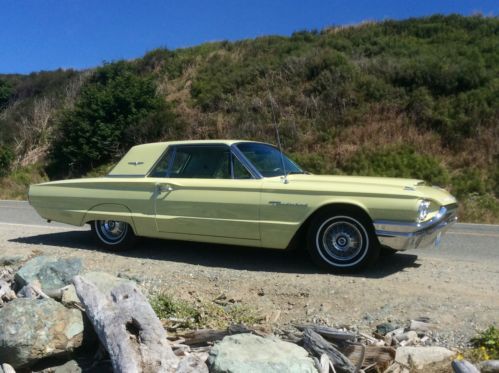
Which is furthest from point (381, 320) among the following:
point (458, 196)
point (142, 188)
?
point (458, 196)

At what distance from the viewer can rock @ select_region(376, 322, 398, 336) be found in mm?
4440

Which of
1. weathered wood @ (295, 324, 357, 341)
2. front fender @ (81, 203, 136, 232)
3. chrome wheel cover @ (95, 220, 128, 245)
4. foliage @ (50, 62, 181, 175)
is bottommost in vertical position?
weathered wood @ (295, 324, 357, 341)

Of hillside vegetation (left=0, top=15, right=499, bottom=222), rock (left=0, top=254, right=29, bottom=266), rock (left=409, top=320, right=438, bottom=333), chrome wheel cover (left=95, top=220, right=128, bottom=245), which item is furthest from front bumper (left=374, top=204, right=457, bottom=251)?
hillside vegetation (left=0, top=15, right=499, bottom=222)

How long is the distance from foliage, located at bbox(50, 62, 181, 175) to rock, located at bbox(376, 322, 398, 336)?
21.3 meters

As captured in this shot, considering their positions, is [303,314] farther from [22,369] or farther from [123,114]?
[123,114]

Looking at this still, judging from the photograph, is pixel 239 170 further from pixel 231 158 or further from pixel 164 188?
pixel 164 188

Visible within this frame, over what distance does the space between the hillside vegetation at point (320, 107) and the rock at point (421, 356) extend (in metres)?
9.00

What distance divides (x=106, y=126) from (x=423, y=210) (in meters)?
21.3

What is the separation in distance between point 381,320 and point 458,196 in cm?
1183

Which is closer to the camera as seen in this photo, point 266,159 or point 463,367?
point 463,367

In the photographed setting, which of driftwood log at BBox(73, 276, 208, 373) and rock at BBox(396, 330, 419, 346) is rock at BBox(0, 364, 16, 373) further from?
rock at BBox(396, 330, 419, 346)

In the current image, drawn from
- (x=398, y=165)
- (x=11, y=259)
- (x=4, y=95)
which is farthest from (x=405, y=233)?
(x=4, y=95)

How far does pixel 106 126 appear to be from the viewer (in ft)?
81.8

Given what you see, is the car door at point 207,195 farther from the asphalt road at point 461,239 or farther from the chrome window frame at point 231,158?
the asphalt road at point 461,239
